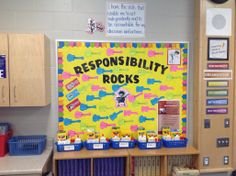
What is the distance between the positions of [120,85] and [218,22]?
126 cm

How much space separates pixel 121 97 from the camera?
2.67 m

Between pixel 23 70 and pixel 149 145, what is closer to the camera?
pixel 23 70

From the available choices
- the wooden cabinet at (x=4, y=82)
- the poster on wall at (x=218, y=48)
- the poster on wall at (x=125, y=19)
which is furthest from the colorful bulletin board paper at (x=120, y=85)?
the wooden cabinet at (x=4, y=82)

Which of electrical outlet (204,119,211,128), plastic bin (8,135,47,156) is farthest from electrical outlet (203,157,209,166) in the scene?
plastic bin (8,135,47,156)

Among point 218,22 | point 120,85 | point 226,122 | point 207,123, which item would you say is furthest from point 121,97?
point 218,22

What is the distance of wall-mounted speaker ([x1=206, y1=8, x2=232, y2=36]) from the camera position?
2607 mm

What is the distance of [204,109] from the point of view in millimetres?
2650

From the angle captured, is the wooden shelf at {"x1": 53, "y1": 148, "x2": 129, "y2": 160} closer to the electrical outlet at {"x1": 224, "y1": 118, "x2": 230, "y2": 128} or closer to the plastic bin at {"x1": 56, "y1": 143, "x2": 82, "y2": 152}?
the plastic bin at {"x1": 56, "y1": 143, "x2": 82, "y2": 152}

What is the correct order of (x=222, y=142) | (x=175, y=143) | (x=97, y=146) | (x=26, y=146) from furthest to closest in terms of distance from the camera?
(x=222, y=142) → (x=175, y=143) → (x=97, y=146) → (x=26, y=146)

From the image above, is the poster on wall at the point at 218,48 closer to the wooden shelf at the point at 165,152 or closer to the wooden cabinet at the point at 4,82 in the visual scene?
the wooden shelf at the point at 165,152

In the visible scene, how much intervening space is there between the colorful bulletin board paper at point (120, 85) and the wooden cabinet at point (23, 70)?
0.98ft

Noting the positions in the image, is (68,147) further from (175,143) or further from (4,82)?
(175,143)

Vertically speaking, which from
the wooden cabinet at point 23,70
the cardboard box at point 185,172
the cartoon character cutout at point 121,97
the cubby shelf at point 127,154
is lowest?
the cardboard box at point 185,172

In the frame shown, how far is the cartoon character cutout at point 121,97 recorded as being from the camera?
266 centimetres
